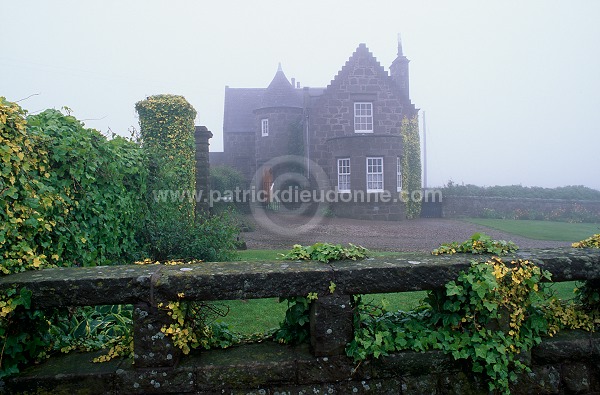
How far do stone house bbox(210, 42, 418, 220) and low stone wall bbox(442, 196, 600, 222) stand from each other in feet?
18.1

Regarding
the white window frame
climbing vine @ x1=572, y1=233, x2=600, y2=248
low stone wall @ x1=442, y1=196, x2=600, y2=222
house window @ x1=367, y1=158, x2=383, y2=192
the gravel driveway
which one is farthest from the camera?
low stone wall @ x1=442, y1=196, x2=600, y2=222

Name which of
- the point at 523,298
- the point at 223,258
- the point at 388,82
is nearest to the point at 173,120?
the point at 223,258

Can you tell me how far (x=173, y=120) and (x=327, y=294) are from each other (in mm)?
9033

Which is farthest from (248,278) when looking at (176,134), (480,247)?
(176,134)

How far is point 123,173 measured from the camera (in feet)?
19.1

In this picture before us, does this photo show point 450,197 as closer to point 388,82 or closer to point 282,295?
point 388,82

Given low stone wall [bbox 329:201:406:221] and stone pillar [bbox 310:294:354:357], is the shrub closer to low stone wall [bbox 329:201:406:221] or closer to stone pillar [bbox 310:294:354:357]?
stone pillar [bbox 310:294:354:357]

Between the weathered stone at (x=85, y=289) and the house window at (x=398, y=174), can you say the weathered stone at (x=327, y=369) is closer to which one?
the weathered stone at (x=85, y=289)

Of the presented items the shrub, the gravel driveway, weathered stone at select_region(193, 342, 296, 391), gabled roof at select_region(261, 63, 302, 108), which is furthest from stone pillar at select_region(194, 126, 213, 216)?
gabled roof at select_region(261, 63, 302, 108)

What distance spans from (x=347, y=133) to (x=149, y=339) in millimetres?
22436

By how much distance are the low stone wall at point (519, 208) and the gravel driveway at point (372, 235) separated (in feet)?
17.9

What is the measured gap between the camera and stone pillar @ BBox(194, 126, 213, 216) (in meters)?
11.4

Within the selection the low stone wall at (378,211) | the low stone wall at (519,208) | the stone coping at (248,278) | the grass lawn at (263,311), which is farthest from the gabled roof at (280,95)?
the stone coping at (248,278)

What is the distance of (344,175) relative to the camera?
2295 centimetres
